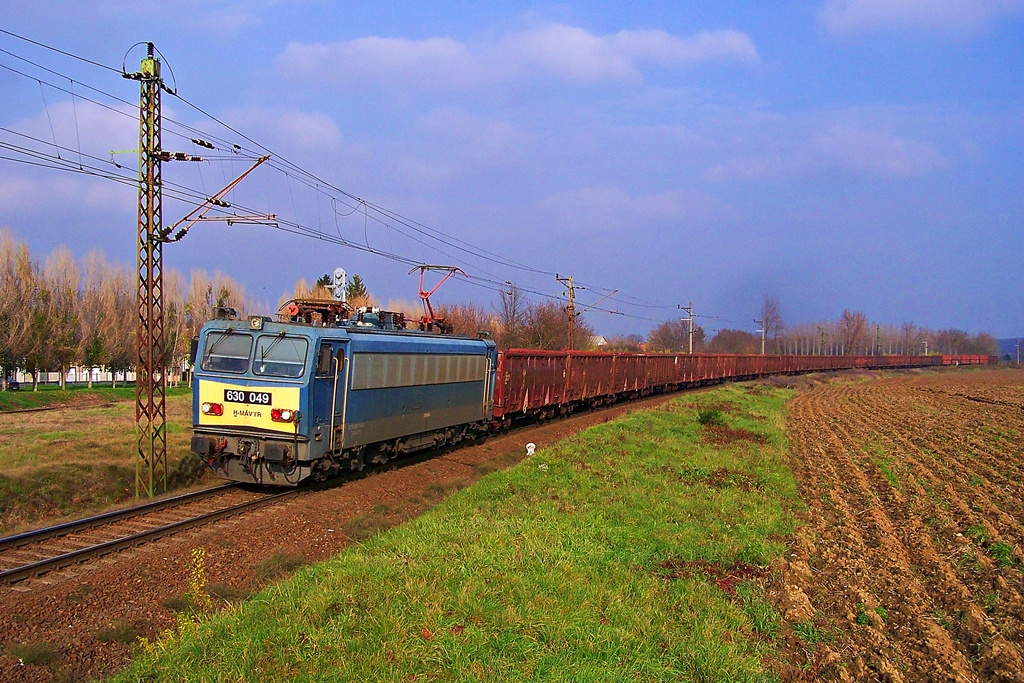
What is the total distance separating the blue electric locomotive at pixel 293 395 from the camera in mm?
12211

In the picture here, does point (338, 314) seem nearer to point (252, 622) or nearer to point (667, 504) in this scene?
point (667, 504)

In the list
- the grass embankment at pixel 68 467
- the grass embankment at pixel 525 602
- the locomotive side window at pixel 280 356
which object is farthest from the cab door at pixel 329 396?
the grass embankment at pixel 68 467

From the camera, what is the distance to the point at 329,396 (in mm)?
12742

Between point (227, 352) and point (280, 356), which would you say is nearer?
point (280, 356)

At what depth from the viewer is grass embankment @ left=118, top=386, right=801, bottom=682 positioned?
5605 millimetres

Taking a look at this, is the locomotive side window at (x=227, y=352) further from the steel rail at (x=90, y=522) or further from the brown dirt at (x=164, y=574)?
the brown dirt at (x=164, y=574)

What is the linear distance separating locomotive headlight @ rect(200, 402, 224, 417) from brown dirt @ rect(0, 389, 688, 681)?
6.26ft

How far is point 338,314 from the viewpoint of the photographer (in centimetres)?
1481

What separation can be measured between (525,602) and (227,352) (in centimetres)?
814

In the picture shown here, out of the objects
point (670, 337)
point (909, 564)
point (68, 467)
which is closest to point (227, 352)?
point (68, 467)

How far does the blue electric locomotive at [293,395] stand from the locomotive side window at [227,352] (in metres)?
0.02

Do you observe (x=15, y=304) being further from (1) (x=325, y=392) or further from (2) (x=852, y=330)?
(2) (x=852, y=330)

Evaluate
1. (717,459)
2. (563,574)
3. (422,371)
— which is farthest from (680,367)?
(563,574)

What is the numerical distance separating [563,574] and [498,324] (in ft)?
122
